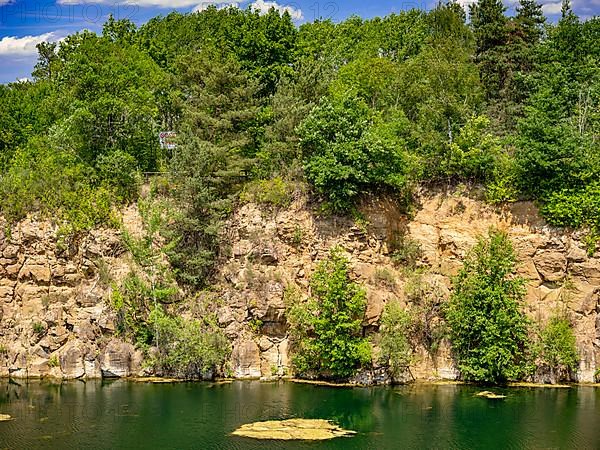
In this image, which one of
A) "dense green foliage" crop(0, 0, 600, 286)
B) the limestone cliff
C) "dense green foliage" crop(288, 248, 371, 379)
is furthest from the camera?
"dense green foliage" crop(0, 0, 600, 286)

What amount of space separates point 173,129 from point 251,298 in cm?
1772

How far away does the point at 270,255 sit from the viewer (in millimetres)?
46594

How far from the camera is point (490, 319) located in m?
40.5

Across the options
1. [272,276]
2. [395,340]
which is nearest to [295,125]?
[272,276]

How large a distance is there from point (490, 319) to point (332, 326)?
28.9ft

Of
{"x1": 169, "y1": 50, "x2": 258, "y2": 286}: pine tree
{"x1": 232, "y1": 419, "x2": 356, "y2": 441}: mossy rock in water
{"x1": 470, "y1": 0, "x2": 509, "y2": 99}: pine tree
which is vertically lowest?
{"x1": 232, "y1": 419, "x2": 356, "y2": 441}: mossy rock in water

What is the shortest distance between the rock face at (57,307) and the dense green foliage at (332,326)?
10.1 meters

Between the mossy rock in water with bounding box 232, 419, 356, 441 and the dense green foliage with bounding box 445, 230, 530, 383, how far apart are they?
1059 cm

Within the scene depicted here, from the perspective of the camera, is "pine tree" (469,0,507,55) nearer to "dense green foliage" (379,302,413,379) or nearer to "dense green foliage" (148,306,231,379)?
"dense green foliage" (379,302,413,379)

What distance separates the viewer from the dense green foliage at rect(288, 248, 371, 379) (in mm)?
40844

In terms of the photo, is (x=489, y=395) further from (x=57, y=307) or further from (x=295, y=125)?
(x=57, y=307)

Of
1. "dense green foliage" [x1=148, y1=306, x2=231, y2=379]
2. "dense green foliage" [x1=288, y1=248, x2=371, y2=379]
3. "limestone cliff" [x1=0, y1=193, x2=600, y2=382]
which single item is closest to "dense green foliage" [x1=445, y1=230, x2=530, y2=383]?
Answer: "limestone cliff" [x1=0, y1=193, x2=600, y2=382]

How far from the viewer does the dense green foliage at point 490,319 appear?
4034 cm

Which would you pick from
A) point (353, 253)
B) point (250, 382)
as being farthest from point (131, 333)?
point (353, 253)
